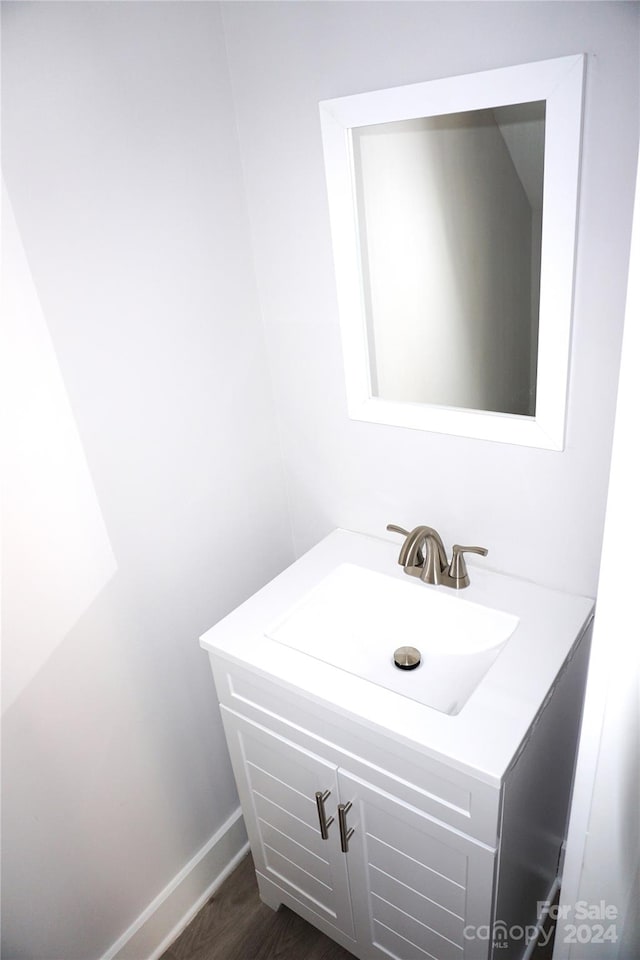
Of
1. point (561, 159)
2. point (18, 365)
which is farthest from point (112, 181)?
point (561, 159)

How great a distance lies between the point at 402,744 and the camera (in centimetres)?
114

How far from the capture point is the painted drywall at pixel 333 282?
1056mm

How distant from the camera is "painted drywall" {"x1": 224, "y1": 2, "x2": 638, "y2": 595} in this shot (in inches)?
41.6

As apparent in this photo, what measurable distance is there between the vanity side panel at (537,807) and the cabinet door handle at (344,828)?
31cm

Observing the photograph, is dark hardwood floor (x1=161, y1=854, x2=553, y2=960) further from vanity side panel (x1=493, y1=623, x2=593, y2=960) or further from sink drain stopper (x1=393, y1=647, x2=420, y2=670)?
sink drain stopper (x1=393, y1=647, x2=420, y2=670)

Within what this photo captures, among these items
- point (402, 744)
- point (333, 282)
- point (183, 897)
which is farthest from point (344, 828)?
point (333, 282)

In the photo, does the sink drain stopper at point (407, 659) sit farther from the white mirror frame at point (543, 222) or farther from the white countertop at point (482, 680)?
the white mirror frame at point (543, 222)

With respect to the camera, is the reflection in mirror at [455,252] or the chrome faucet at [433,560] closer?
the reflection in mirror at [455,252]

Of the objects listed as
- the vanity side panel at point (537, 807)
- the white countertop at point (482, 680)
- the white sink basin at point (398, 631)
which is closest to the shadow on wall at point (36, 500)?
the white countertop at point (482, 680)

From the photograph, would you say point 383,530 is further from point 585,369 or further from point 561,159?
point 561,159

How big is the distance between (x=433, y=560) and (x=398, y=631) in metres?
0.19

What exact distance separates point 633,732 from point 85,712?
1.09 m

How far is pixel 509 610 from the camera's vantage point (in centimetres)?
140

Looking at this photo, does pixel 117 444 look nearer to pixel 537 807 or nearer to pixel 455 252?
pixel 455 252
